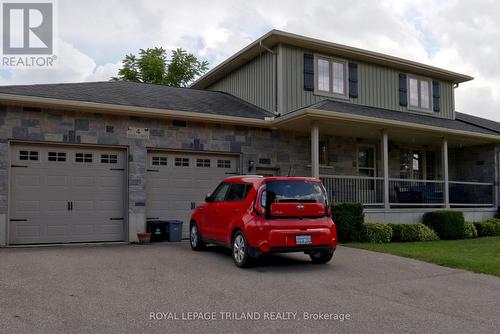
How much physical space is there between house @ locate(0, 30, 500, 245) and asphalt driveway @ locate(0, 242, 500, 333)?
3.02 m

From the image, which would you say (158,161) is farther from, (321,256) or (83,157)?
(321,256)

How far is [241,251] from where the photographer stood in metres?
8.09

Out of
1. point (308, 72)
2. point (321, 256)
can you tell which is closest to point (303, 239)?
point (321, 256)

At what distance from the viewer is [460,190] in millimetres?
18094

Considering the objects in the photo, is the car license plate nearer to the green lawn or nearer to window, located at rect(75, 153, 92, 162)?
the green lawn

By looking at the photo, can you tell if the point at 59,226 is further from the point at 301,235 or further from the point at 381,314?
the point at 381,314

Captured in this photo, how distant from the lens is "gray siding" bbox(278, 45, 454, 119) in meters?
15.2

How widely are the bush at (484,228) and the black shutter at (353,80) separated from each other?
6.08 meters

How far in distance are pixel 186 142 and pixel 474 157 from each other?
1226 centimetres

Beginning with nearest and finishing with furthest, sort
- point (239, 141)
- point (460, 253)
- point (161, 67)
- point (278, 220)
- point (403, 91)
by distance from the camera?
1. point (278, 220)
2. point (460, 253)
3. point (239, 141)
4. point (403, 91)
5. point (161, 67)

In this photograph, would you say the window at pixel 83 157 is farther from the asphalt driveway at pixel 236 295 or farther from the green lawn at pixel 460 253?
the green lawn at pixel 460 253

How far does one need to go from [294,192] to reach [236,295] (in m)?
2.56

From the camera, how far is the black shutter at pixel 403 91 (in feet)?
59.1

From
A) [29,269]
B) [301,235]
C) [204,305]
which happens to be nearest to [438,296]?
[301,235]
